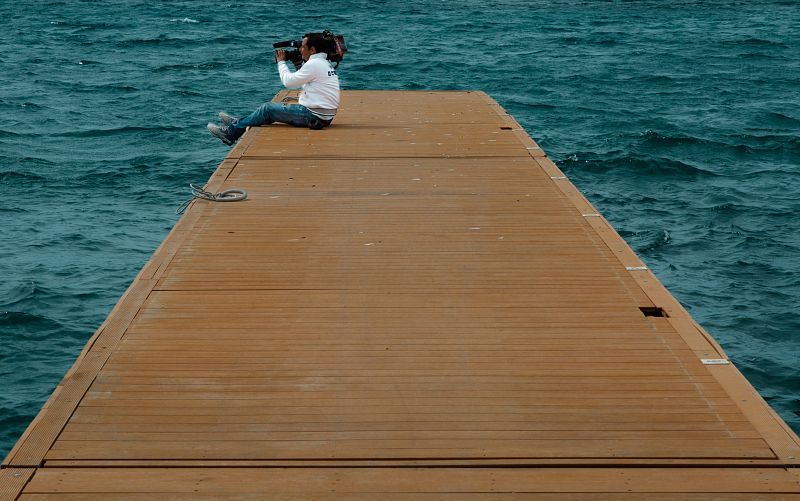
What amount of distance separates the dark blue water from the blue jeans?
4.98 ft

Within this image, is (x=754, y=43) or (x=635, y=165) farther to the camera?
(x=754, y=43)

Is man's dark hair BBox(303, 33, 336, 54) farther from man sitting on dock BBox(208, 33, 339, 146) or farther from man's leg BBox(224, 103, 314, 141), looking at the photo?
man's leg BBox(224, 103, 314, 141)

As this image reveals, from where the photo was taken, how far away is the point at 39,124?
19391 mm

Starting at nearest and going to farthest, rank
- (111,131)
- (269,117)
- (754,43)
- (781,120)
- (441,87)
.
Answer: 1. (269,117)
2. (111,131)
3. (781,120)
4. (441,87)
5. (754,43)

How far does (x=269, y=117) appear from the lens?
13.3 meters

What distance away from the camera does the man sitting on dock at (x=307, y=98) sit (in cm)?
1259

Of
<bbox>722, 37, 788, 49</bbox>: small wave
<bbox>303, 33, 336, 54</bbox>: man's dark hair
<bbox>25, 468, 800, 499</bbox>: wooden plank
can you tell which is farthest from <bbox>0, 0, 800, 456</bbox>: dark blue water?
<bbox>25, 468, 800, 499</bbox>: wooden plank

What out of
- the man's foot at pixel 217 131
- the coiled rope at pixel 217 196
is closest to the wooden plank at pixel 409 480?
the coiled rope at pixel 217 196

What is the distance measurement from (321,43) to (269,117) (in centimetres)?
119

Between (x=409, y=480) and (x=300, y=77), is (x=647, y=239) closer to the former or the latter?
(x=300, y=77)

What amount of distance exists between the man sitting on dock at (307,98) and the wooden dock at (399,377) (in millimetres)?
3332

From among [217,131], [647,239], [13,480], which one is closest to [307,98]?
[217,131]

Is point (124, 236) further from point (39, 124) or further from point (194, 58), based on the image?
point (194, 58)

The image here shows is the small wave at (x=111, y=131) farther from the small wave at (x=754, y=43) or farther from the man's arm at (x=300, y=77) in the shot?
the small wave at (x=754, y=43)
